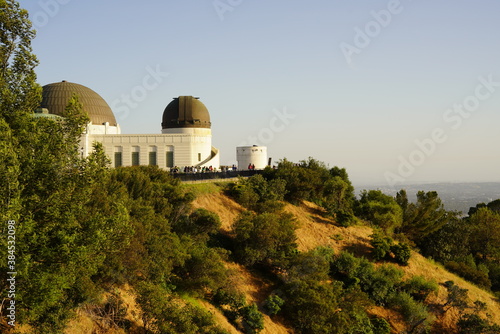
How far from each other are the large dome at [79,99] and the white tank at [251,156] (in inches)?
583

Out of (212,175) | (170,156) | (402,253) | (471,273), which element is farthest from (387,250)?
(170,156)

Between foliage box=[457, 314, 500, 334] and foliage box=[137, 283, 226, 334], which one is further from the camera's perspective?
foliage box=[457, 314, 500, 334]

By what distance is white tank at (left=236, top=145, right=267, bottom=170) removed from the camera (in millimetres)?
48562

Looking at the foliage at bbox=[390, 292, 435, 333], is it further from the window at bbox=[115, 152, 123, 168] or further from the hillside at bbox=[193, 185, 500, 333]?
the window at bbox=[115, 152, 123, 168]

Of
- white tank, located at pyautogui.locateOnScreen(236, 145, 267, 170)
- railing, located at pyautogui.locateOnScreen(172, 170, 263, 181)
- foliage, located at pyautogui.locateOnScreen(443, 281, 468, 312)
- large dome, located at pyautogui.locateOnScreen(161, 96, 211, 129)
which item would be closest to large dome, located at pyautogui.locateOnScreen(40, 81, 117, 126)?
large dome, located at pyautogui.locateOnScreen(161, 96, 211, 129)

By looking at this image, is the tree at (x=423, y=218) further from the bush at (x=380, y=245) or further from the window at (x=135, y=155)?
the window at (x=135, y=155)

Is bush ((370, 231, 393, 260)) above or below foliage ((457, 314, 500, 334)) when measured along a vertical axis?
above

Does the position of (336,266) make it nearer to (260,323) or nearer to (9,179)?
(260,323)

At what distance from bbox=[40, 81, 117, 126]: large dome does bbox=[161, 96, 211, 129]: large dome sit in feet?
20.3

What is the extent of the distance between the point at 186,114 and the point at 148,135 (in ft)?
17.0

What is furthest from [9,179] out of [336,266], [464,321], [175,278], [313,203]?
[313,203]

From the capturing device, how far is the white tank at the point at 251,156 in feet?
159

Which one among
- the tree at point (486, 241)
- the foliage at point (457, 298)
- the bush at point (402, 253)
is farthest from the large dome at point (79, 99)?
the tree at point (486, 241)

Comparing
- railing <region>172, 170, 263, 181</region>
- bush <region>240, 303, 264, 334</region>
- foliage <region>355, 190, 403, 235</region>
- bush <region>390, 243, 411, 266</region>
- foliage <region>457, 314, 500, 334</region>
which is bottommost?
foliage <region>457, 314, 500, 334</region>
